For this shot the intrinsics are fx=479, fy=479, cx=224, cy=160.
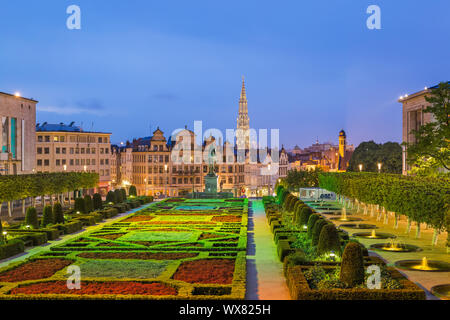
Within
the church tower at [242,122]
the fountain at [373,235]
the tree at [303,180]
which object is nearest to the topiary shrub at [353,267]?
the fountain at [373,235]

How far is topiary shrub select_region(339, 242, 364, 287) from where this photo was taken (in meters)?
16.1

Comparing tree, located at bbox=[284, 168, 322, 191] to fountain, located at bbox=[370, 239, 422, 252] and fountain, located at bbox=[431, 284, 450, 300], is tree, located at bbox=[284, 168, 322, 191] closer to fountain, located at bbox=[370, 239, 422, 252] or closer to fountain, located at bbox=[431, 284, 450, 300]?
fountain, located at bbox=[370, 239, 422, 252]

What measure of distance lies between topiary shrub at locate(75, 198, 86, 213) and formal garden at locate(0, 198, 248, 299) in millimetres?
7173

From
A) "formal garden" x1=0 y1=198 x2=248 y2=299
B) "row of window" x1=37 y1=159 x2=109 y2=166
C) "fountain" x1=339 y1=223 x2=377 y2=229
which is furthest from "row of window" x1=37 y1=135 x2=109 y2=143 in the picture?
"fountain" x1=339 y1=223 x2=377 y2=229

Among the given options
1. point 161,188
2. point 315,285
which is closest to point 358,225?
point 315,285

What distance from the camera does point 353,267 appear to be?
16.2 m

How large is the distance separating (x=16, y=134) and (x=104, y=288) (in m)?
55.3

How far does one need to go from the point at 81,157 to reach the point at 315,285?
95885 millimetres

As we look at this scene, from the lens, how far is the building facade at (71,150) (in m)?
102

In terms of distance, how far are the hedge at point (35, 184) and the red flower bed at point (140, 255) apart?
→ 16.3m

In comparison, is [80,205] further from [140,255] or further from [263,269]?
[263,269]

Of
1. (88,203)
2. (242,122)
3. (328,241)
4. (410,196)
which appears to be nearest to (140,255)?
(328,241)

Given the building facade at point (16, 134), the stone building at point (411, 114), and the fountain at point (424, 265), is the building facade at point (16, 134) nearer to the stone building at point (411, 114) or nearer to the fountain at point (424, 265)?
the fountain at point (424, 265)

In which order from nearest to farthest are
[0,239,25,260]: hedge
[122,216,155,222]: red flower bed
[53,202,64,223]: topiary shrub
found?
1. [0,239,25,260]: hedge
2. [53,202,64,223]: topiary shrub
3. [122,216,155,222]: red flower bed
